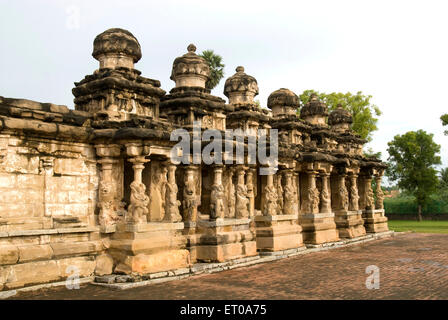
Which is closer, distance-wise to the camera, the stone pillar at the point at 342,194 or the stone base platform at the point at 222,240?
the stone base platform at the point at 222,240

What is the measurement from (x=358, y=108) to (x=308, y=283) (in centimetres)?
2824

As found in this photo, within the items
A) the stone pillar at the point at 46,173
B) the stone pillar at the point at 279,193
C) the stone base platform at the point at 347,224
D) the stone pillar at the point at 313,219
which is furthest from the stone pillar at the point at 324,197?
the stone pillar at the point at 46,173

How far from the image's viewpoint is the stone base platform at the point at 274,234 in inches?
531

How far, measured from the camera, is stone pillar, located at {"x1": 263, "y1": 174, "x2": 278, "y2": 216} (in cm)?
1371

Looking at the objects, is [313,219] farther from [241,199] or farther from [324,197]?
[241,199]

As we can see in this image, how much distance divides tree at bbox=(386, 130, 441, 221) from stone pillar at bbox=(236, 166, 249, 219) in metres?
31.0

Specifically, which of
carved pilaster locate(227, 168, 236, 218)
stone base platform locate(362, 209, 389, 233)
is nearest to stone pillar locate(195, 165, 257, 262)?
carved pilaster locate(227, 168, 236, 218)

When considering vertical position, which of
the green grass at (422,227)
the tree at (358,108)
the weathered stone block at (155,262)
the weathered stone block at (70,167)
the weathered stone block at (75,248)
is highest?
the tree at (358,108)

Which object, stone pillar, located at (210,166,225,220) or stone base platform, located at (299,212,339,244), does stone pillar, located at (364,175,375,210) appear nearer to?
stone base platform, located at (299,212,339,244)

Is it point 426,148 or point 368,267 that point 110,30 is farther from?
point 426,148

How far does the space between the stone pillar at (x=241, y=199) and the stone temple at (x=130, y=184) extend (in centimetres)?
3

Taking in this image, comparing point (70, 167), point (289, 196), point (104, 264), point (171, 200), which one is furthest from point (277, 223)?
point (70, 167)

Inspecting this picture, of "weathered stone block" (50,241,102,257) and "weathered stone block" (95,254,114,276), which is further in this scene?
"weathered stone block" (95,254,114,276)

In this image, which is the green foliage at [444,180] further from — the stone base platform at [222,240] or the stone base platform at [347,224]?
the stone base platform at [222,240]
